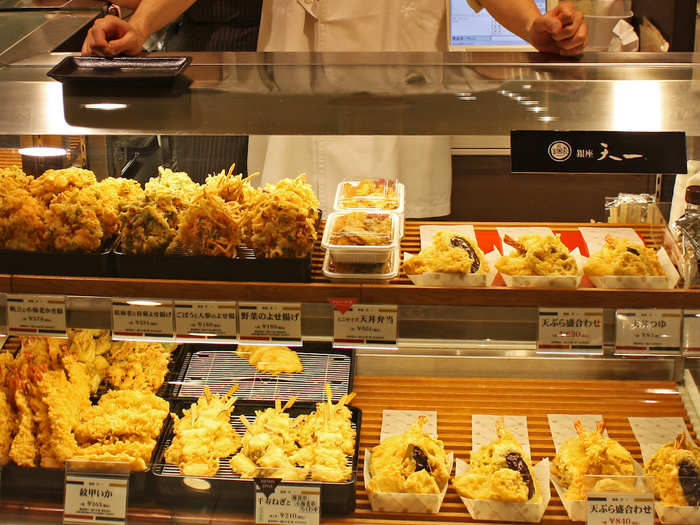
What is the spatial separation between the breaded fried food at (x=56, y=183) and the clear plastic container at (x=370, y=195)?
2.12 ft

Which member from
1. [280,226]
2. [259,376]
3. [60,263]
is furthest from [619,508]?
[60,263]

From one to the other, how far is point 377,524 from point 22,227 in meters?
1.13

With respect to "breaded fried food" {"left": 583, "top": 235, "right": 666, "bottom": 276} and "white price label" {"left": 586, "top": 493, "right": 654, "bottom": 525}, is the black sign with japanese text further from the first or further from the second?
"white price label" {"left": 586, "top": 493, "right": 654, "bottom": 525}

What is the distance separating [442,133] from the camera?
5.09ft

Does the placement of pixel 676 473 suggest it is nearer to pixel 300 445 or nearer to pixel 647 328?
pixel 647 328

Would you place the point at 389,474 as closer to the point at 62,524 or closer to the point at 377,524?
the point at 377,524

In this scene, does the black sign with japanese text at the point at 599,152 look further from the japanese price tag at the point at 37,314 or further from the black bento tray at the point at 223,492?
the japanese price tag at the point at 37,314

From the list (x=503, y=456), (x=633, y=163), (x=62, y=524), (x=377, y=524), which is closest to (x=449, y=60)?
(x=633, y=163)

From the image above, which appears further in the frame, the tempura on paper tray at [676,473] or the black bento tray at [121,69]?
the tempura on paper tray at [676,473]

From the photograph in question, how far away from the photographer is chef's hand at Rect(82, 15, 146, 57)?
6.02ft

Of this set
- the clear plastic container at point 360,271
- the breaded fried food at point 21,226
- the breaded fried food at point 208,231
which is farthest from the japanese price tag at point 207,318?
the breaded fried food at point 21,226

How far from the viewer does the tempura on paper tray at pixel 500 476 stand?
189 centimetres

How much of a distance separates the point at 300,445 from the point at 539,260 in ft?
Answer: 2.89

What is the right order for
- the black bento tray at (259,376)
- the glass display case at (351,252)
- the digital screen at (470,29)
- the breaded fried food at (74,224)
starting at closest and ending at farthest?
the glass display case at (351,252) → the breaded fried food at (74,224) → the black bento tray at (259,376) → the digital screen at (470,29)
